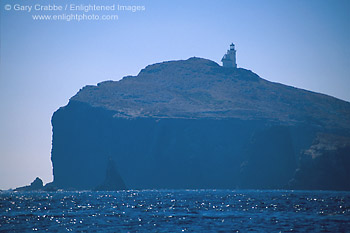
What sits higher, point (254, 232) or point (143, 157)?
point (143, 157)

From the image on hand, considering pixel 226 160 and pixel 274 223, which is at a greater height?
pixel 226 160

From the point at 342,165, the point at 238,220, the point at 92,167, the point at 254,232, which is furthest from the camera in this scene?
the point at 92,167

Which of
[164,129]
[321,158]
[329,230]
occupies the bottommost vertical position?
[329,230]

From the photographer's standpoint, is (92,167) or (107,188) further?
(92,167)

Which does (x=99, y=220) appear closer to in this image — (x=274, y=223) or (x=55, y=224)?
(x=55, y=224)

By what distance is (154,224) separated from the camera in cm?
4566

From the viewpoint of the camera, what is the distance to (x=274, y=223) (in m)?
45.2

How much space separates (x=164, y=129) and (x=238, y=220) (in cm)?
14532

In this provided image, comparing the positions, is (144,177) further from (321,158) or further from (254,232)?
(254,232)

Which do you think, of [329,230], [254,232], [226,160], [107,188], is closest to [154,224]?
[254,232]

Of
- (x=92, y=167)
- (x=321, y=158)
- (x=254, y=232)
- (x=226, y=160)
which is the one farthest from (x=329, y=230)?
(x=92, y=167)

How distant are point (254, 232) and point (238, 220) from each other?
32.5ft

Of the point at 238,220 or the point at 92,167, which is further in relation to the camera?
the point at 92,167

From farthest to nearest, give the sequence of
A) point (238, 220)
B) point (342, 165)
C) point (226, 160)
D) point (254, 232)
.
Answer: point (226, 160)
point (342, 165)
point (238, 220)
point (254, 232)
